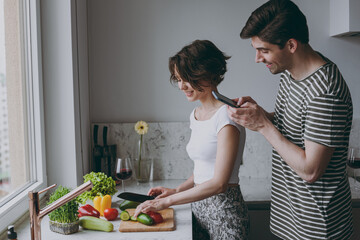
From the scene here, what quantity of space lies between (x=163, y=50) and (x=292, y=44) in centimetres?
118

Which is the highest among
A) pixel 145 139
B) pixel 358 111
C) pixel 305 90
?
pixel 305 90

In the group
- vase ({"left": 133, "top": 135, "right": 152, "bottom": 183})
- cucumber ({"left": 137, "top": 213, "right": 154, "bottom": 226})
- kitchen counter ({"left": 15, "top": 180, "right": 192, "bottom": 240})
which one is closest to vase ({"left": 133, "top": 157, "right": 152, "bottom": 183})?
vase ({"left": 133, "top": 135, "right": 152, "bottom": 183})

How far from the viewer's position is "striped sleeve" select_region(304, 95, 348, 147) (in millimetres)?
1288

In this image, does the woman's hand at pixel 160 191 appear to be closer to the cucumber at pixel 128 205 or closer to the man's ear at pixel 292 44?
the cucumber at pixel 128 205

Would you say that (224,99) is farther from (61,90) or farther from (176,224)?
(61,90)

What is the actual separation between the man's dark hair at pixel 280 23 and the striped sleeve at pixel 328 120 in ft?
0.79

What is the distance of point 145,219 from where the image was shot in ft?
4.87

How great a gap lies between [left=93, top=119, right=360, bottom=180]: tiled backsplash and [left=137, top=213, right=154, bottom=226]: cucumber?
0.92 meters

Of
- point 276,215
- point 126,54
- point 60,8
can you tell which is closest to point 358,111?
point 276,215

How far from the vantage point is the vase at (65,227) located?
1.43 meters

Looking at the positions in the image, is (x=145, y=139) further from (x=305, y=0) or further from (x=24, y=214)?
(x=305, y=0)

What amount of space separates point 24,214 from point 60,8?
1.01 m

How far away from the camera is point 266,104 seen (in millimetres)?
2441

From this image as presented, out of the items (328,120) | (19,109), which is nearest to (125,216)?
(19,109)
